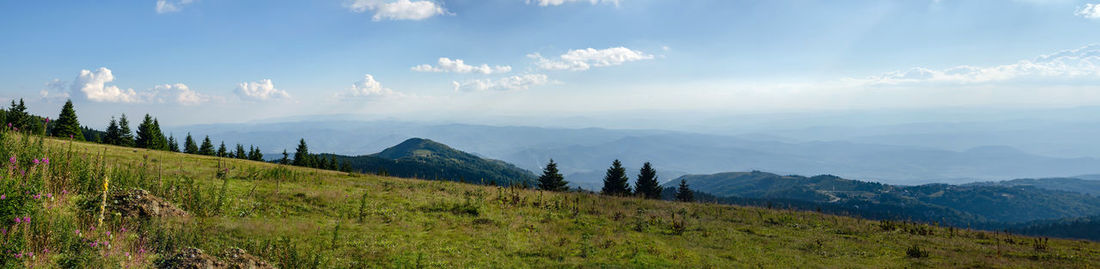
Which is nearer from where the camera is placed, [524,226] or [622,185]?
[524,226]

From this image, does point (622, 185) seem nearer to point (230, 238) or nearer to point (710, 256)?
point (710, 256)

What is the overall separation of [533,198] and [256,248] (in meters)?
16.6

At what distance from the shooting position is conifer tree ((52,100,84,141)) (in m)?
53.3

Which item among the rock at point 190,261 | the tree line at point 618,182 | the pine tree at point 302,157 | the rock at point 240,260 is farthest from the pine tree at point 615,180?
the pine tree at point 302,157

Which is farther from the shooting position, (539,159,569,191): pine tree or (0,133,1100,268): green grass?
(539,159,569,191): pine tree

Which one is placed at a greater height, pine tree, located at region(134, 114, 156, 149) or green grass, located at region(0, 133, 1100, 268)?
pine tree, located at region(134, 114, 156, 149)

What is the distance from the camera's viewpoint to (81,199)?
1053cm

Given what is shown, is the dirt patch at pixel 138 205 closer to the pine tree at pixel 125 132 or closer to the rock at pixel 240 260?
the rock at pixel 240 260

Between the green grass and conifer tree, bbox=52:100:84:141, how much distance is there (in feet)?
165

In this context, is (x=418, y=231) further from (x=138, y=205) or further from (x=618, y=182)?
(x=618, y=182)

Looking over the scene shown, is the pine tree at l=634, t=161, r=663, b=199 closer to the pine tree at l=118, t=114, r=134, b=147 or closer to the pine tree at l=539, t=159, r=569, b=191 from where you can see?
the pine tree at l=539, t=159, r=569, b=191

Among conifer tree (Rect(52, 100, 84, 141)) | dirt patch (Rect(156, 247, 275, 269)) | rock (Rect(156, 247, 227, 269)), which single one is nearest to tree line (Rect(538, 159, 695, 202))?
dirt patch (Rect(156, 247, 275, 269))

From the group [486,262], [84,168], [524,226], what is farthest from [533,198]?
[84,168]

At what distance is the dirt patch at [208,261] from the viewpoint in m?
7.87
